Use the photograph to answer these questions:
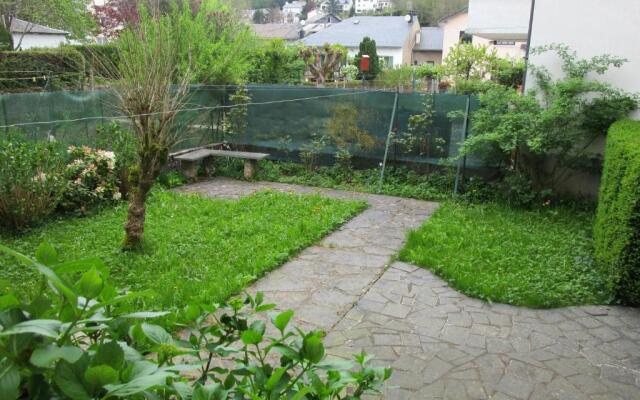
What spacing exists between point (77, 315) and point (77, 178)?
676cm

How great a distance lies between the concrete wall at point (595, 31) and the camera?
23.6 feet

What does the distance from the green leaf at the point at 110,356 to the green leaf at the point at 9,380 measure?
0.13m

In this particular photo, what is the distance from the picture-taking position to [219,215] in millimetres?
7062

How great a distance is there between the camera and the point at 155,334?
1.20 m

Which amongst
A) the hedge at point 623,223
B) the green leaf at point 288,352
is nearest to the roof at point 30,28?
the hedge at point 623,223

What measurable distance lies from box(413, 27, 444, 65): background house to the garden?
35229 millimetres

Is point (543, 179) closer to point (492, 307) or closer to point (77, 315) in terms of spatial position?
Answer: point (492, 307)

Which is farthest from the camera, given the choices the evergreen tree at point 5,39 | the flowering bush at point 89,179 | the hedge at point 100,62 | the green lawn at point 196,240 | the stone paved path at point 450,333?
the evergreen tree at point 5,39

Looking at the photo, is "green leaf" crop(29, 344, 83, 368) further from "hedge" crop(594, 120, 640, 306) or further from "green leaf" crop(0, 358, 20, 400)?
"hedge" crop(594, 120, 640, 306)

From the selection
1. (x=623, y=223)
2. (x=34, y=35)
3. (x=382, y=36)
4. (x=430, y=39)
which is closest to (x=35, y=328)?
Answer: (x=623, y=223)

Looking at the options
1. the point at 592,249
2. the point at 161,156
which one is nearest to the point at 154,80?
the point at 161,156

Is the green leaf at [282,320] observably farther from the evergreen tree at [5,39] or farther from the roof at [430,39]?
the roof at [430,39]

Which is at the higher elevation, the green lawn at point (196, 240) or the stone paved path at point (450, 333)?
the green lawn at point (196, 240)

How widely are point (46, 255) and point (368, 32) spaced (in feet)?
138
